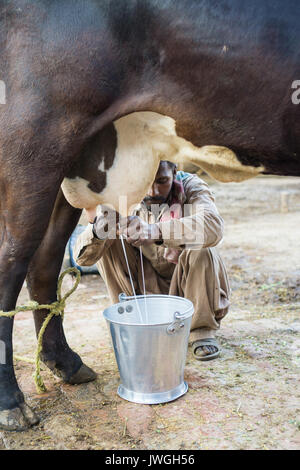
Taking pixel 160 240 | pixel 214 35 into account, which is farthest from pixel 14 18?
pixel 160 240

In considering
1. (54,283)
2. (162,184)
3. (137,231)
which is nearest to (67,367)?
(54,283)

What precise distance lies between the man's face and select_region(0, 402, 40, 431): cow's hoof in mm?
1215

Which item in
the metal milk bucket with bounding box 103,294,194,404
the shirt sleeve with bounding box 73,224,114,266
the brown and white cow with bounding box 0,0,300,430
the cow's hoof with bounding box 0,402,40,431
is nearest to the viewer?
the brown and white cow with bounding box 0,0,300,430

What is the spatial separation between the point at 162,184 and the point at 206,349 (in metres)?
0.88

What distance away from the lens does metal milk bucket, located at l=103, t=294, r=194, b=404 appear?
194 centimetres

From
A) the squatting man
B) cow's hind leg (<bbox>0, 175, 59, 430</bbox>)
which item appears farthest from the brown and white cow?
the squatting man

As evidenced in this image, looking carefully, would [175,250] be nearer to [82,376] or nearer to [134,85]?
[82,376]

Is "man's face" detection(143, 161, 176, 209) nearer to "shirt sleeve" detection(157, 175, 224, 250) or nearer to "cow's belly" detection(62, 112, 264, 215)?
"shirt sleeve" detection(157, 175, 224, 250)

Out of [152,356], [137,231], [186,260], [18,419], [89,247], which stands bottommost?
[18,419]

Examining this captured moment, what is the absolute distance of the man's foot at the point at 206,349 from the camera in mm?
2467

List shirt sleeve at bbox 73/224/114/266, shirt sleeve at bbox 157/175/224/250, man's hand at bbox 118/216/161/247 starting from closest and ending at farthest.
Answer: man's hand at bbox 118/216/161/247, shirt sleeve at bbox 157/175/224/250, shirt sleeve at bbox 73/224/114/266

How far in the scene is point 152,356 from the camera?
6.49 ft
